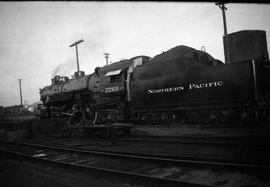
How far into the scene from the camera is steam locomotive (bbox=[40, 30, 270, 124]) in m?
9.00

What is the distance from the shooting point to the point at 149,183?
4.51m

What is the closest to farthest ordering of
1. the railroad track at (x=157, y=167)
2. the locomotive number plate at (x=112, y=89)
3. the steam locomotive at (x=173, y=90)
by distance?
1. the railroad track at (x=157, y=167)
2. the steam locomotive at (x=173, y=90)
3. the locomotive number plate at (x=112, y=89)

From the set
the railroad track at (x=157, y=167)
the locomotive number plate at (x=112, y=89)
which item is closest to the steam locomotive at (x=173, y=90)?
the locomotive number plate at (x=112, y=89)

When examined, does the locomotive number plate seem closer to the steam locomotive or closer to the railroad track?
the steam locomotive

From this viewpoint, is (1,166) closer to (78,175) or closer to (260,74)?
(78,175)

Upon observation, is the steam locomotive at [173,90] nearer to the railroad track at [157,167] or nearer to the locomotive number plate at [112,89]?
the locomotive number plate at [112,89]

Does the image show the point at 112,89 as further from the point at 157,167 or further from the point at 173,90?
the point at 157,167

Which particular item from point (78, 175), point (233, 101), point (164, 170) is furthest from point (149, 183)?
point (233, 101)

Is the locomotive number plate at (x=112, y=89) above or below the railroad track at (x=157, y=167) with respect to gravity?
above

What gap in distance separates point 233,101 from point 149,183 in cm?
590

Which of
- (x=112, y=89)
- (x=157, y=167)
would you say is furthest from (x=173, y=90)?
(x=157, y=167)

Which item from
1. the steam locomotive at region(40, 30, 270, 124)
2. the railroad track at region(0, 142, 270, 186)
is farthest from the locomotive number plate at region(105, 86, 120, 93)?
the railroad track at region(0, 142, 270, 186)

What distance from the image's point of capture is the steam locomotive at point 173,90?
9000mm

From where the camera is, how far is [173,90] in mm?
10602
